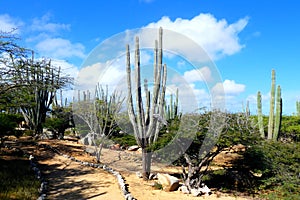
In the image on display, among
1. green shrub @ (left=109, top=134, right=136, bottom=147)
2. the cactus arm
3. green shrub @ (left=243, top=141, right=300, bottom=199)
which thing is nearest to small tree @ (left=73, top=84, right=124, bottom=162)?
green shrub @ (left=109, top=134, right=136, bottom=147)

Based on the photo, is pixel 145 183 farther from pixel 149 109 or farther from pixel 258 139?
pixel 258 139

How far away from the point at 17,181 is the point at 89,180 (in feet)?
6.06

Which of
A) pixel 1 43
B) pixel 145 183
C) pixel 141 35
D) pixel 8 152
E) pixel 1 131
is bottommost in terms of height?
pixel 145 183

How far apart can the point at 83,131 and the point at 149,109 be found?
31.4 ft

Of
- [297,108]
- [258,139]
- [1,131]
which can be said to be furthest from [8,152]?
[297,108]

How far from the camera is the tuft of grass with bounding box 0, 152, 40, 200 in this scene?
18.6 ft

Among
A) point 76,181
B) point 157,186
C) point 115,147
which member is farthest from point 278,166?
point 115,147

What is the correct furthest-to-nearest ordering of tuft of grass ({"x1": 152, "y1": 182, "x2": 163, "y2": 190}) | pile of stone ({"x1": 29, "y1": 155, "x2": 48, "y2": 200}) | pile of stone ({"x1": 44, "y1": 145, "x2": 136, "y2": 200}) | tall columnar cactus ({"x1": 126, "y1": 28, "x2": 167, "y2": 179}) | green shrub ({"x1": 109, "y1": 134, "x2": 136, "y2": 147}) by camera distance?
green shrub ({"x1": 109, "y1": 134, "x2": 136, "y2": 147})
tall columnar cactus ({"x1": 126, "y1": 28, "x2": 167, "y2": 179})
tuft of grass ({"x1": 152, "y1": 182, "x2": 163, "y2": 190})
pile of stone ({"x1": 44, "y1": 145, "x2": 136, "y2": 200})
pile of stone ({"x1": 29, "y1": 155, "x2": 48, "y2": 200})

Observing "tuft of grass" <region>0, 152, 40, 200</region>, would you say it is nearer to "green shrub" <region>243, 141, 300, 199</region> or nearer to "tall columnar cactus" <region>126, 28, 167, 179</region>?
"tall columnar cactus" <region>126, 28, 167, 179</region>

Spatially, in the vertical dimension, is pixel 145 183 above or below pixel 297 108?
below

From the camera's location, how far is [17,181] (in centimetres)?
652

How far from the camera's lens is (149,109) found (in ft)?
27.6

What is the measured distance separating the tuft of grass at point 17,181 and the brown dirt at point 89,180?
0.40 m

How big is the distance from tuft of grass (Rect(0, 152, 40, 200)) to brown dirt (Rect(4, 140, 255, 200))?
400mm
